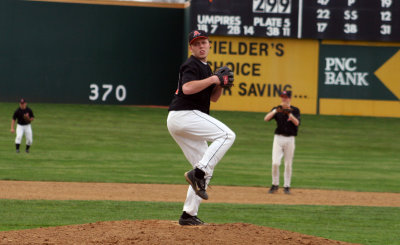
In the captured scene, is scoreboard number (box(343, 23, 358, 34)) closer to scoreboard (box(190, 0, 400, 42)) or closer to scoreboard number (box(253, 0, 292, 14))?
scoreboard (box(190, 0, 400, 42))

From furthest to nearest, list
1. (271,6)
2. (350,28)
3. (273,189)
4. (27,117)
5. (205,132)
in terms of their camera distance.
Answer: (350,28), (271,6), (27,117), (273,189), (205,132)

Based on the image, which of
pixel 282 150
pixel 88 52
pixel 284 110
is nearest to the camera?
pixel 284 110

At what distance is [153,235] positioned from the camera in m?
7.46

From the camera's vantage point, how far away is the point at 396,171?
22.5m

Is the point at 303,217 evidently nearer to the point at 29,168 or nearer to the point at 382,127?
the point at 29,168

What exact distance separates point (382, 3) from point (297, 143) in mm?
8025

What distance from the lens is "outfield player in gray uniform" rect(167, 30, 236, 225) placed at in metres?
7.45

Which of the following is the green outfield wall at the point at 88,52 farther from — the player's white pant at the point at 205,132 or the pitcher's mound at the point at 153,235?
the player's white pant at the point at 205,132

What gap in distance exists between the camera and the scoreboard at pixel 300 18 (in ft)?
105

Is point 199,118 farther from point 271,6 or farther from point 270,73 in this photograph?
point 270,73

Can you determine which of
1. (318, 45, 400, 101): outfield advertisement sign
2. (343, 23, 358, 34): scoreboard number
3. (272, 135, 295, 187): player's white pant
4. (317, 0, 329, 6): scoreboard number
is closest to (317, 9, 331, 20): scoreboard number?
(317, 0, 329, 6): scoreboard number

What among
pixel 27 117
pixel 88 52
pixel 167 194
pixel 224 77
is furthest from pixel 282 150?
pixel 88 52

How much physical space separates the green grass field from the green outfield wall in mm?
1082

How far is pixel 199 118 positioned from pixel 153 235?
51.9 inches
